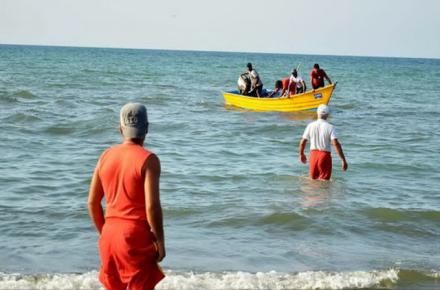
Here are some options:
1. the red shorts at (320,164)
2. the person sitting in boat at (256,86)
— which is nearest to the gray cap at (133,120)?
the red shorts at (320,164)

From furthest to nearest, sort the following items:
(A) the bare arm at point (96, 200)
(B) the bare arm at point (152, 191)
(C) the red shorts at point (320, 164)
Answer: (C) the red shorts at point (320, 164) < (A) the bare arm at point (96, 200) < (B) the bare arm at point (152, 191)

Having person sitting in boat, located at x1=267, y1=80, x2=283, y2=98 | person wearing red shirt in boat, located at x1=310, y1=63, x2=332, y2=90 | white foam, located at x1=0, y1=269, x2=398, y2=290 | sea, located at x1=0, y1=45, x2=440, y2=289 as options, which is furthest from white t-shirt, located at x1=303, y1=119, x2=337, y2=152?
person sitting in boat, located at x1=267, y1=80, x2=283, y2=98

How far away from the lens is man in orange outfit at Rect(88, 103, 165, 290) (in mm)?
4055

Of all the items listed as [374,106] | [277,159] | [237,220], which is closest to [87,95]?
[374,106]

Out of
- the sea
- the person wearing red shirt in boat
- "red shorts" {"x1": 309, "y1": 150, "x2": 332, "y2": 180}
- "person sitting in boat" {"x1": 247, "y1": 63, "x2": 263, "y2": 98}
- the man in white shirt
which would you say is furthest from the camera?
"person sitting in boat" {"x1": 247, "y1": 63, "x2": 263, "y2": 98}

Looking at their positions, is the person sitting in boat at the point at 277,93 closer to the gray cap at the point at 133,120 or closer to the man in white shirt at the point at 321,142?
the man in white shirt at the point at 321,142

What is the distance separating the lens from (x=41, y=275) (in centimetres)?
655

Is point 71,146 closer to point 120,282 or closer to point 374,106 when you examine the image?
point 120,282

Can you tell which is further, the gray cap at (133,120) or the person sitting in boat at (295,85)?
the person sitting in boat at (295,85)

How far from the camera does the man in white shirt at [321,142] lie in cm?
996

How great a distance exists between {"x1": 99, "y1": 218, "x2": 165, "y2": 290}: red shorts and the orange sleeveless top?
0.06 metres

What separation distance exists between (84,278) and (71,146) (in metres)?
9.05

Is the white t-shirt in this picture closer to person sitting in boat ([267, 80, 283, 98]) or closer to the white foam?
the white foam

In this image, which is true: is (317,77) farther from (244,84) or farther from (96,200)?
(96,200)
